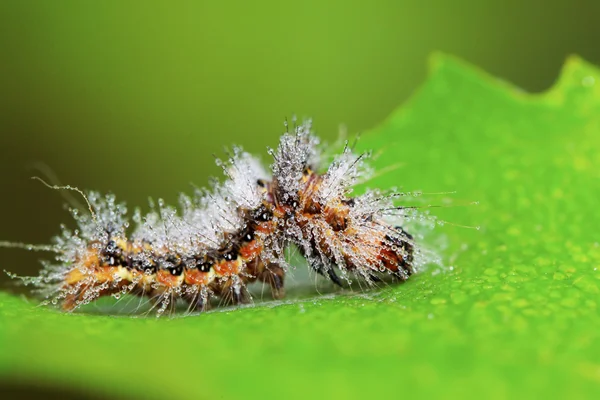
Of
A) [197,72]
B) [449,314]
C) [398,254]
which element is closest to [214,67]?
[197,72]

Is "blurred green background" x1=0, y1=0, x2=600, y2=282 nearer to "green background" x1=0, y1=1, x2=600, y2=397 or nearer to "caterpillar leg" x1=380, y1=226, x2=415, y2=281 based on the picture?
"green background" x1=0, y1=1, x2=600, y2=397

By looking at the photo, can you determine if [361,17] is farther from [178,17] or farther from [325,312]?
[325,312]

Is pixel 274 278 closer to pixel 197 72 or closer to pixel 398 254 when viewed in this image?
pixel 398 254

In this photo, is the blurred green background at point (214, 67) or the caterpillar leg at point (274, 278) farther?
the blurred green background at point (214, 67)

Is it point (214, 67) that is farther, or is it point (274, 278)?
point (214, 67)

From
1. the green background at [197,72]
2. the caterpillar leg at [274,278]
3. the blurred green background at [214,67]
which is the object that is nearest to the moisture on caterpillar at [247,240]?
the caterpillar leg at [274,278]

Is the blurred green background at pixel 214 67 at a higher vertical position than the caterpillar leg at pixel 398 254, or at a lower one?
higher

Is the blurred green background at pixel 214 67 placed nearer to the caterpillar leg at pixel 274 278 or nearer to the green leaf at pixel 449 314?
the green leaf at pixel 449 314
